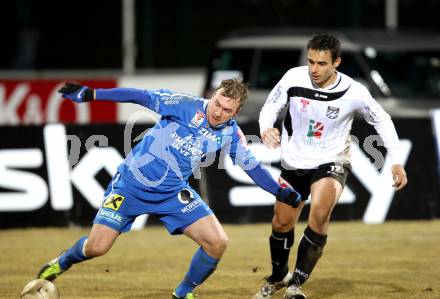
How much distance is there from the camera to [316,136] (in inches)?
355

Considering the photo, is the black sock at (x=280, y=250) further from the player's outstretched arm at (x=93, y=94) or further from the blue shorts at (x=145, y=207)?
the player's outstretched arm at (x=93, y=94)

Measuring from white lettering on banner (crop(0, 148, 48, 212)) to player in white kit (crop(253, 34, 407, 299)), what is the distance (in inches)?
187

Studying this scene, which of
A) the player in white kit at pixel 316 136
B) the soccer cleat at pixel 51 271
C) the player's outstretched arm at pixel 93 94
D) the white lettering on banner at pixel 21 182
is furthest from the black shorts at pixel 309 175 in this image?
the white lettering on banner at pixel 21 182

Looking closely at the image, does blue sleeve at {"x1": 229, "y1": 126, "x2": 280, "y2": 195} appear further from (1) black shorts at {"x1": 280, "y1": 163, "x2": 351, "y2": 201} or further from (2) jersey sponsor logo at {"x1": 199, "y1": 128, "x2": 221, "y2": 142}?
(1) black shorts at {"x1": 280, "y1": 163, "x2": 351, "y2": 201}

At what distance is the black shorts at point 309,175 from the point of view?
8992 mm

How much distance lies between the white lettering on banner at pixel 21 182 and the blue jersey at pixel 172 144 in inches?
191

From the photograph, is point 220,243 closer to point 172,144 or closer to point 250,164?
point 250,164

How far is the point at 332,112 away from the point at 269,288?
5.03 ft

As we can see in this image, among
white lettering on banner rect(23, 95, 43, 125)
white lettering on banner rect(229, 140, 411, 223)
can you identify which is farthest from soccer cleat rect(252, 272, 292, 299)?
white lettering on banner rect(23, 95, 43, 125)

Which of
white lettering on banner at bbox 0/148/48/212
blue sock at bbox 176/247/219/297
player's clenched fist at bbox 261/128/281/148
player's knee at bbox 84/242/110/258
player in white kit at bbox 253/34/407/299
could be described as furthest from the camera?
white lettering on banner at bbox 0/148/48/212

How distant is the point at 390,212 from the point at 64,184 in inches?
158

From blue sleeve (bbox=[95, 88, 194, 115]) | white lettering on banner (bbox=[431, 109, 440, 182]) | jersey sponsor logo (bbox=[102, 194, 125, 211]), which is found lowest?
white lettering on banner (bbox=[431, 109, 440, 182])

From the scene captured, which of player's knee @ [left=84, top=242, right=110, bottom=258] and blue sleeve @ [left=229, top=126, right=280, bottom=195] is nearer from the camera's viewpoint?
player's knee @ [left=84, top=242, right=110, bottom=258]

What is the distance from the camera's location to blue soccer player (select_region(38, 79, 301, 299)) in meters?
8.39
